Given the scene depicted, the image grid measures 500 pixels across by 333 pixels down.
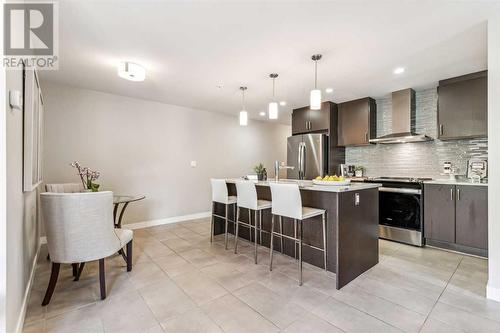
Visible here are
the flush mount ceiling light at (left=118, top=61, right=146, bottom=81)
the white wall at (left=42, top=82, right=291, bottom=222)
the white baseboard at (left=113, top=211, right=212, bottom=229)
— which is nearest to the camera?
the flush mount ceiling light at (left=118, top=61, right=146, bottom=81)

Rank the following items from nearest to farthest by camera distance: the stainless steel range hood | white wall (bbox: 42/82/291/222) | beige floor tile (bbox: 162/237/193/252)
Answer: beige floor tile (bbox: 162/237/193/252), white wall (bbox: 42/82/291/222), the stainless steel range hood

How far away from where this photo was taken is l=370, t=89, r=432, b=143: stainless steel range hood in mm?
3668

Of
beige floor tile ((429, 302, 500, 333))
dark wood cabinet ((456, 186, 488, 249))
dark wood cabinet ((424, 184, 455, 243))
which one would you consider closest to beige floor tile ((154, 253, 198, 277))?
beige floor tile ((429, 302, 500, 333))

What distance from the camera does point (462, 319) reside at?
171 centimetres

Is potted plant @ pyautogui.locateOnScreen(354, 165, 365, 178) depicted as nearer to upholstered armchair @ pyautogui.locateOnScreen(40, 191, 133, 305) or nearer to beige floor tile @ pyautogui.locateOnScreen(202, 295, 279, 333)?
beige floor tile @ pyautogui.locateOnScreen(202, 295, 279, 333)

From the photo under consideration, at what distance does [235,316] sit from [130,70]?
2.81 metres

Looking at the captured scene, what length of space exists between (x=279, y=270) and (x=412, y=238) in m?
2.23

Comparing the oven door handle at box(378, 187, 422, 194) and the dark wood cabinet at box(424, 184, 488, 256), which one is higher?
the oven door handle at box(378, 187, 422, 194)

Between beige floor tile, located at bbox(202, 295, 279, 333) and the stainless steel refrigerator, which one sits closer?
beige floor tile, located at bbox(202, 295, 279, 333)

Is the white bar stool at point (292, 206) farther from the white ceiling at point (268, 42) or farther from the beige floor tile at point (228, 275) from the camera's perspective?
the white ceiling at point (268, 42)

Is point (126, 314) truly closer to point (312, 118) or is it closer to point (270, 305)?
point (270, 305)

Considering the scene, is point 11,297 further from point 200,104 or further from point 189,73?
point 200,104

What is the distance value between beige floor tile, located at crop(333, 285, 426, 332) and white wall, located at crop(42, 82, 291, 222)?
142 inches

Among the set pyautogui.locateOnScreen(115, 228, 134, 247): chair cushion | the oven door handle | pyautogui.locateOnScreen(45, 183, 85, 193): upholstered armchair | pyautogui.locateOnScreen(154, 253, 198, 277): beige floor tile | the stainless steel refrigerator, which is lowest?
pyautogui.locateOnScreen(154, 253, 198, 277): beige floor tile
